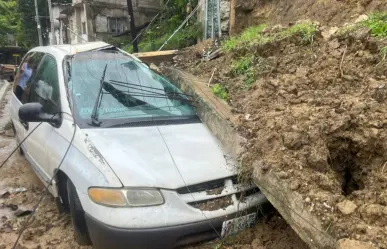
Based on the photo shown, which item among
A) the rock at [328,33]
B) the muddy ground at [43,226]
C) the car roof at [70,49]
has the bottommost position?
the muddy ground at [43,226]

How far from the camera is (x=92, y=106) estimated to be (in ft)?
11.7

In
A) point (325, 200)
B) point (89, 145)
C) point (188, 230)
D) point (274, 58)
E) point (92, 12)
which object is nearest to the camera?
point (325, 200)

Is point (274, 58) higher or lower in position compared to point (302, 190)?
higher

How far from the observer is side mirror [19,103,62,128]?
3498 millimetres

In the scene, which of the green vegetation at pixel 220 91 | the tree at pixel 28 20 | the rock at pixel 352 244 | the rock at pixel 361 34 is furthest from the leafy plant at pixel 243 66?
the tree at pixel 28 20

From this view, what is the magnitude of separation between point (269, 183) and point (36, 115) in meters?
2.21

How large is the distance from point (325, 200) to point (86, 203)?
1768 mm

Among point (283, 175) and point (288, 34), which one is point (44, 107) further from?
point (288, 34)

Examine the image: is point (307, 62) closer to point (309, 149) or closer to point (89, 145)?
point (309, 149)

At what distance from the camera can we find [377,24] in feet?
14.2

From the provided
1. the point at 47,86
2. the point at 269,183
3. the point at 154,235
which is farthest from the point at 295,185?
the point at 47,86

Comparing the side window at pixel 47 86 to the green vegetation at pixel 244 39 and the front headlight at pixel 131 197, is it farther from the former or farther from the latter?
the green vegetation at pixel 244 39

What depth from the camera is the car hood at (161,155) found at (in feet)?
9.48

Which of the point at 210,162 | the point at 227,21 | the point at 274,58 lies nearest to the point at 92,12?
the point at 227,21
